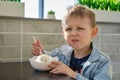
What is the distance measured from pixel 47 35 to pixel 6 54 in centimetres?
30

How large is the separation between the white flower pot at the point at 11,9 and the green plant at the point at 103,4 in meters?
0.54

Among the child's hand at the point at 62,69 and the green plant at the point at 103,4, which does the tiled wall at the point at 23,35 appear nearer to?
the green plant at the point at 103,4

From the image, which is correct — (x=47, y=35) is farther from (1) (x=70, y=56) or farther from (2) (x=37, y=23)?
(1) (x=70, y=56)

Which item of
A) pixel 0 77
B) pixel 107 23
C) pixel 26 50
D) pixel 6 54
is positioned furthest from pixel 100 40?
pixel 0 77

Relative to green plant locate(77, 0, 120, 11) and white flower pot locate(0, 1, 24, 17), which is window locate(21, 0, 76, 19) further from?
white flower pot locate(0, 1, 24, 17)

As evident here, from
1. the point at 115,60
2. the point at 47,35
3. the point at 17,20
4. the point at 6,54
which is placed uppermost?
the point at 17,20

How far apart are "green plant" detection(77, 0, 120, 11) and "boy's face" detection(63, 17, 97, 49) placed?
749mm

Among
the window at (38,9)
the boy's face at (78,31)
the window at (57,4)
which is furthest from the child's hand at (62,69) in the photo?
the window at (57,4)

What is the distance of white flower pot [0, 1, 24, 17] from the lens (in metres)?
1.35

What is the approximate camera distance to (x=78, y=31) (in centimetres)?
101

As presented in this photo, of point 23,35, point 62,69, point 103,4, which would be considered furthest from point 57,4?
point 62,69

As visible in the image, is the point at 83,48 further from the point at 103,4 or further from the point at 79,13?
the point at 103,4

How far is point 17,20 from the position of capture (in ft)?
4.62

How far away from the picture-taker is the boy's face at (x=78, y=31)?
100cm
